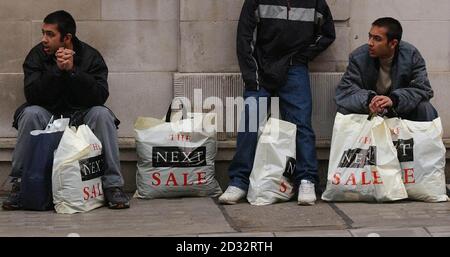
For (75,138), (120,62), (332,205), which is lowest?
(332,205)

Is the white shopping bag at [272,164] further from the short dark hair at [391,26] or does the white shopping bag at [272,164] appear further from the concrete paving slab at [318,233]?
the short dark hair at [391,26]

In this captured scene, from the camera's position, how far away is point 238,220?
651 centimetres

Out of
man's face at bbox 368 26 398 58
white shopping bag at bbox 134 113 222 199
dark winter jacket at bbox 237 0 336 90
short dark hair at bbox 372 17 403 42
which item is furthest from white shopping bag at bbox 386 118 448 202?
white shopping bag at bbox 134 113 222 199

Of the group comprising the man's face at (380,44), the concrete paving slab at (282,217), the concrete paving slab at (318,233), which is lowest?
the concrete paving slab at (282,217)

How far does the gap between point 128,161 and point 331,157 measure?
161 cm

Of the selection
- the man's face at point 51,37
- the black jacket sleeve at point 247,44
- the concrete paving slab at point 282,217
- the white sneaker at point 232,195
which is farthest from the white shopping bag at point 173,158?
the man's face at point 51,37

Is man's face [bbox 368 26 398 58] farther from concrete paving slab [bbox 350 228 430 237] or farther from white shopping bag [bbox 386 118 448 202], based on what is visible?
concrete paving slab [bbox 350 228 430 237]

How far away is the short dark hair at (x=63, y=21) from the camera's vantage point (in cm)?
686

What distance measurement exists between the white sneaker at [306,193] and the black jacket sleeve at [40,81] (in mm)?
1883

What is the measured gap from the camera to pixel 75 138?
667cm

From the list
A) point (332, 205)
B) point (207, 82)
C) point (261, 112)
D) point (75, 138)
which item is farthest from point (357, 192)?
point (75, 138)

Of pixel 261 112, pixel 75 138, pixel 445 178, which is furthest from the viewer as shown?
pixel 445 178

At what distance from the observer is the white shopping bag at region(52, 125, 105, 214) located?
660cm
